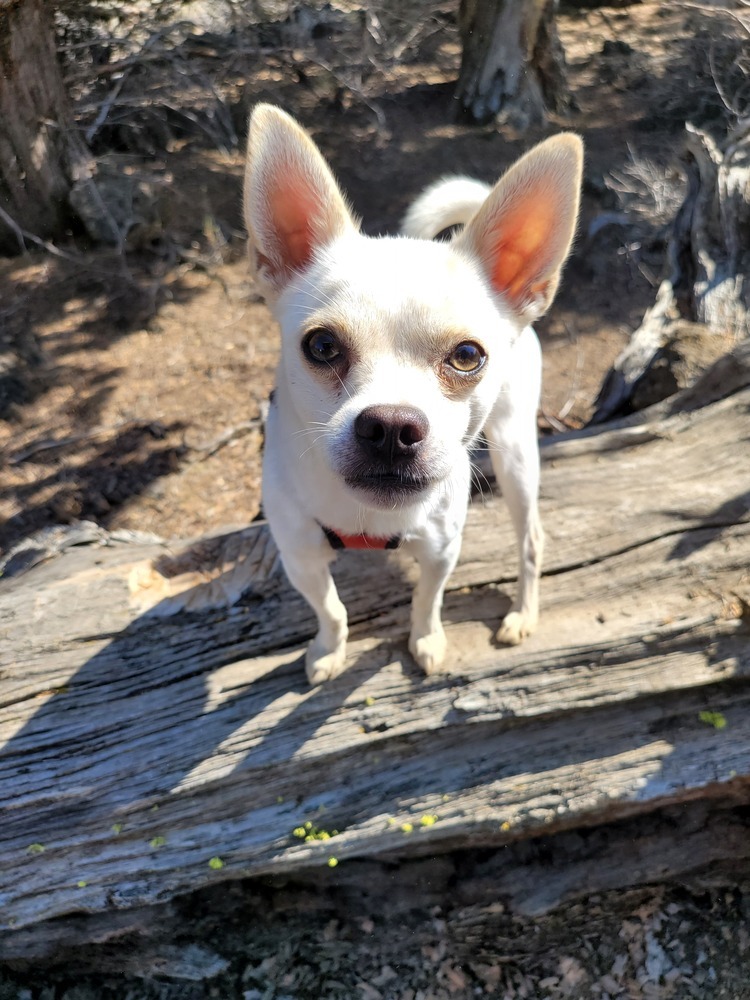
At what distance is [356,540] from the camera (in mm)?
2594

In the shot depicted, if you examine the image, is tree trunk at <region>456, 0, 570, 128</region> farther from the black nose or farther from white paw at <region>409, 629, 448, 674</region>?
the black nose

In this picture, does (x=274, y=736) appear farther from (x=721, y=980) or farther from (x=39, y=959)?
(x=721, y=980)

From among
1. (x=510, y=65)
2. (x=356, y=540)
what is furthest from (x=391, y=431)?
(x=510, y=65)

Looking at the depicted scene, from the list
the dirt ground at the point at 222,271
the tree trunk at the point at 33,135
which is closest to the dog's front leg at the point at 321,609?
the dirt ground at the point at 222,271

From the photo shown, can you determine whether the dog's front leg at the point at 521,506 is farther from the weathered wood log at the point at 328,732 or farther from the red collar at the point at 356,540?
the red collar at the point at 356,540

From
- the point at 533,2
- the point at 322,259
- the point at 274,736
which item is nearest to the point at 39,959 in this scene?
the point at 274,736

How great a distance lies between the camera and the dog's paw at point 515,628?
3.09 m

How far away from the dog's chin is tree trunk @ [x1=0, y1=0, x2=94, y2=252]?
4.92 meters

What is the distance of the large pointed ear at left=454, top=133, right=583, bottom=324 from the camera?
7.11 ft

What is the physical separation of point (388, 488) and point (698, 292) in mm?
3309

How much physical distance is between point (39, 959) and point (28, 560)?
5.77 feet

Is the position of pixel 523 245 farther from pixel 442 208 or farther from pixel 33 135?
pixel 33 135

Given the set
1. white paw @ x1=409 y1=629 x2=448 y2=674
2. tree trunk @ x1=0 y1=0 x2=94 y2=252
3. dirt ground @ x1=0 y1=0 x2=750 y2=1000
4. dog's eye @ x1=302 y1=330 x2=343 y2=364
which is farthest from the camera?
tree trunk @ x1=0 y1=0 x2=94 y2=252

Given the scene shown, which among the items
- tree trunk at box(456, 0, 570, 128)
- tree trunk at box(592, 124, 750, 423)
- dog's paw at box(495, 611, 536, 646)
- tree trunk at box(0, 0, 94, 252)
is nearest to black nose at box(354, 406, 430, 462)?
dog's paw at box(495, 611, 536, 646)
